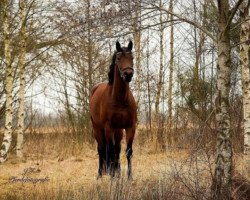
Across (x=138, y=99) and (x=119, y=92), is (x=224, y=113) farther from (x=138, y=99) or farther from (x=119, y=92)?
(x=138, y=99)

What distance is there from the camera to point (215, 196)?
4.62 m

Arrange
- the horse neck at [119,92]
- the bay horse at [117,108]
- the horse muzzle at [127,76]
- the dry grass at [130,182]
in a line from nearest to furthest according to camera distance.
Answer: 1. the dry grass at [130,182]
2. the horse muzzle at [127,76]
3. the bay horse at [117,108]
4. the horse neck at [119,92]

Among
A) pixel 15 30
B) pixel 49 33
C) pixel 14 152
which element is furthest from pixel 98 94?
pixel 14 152

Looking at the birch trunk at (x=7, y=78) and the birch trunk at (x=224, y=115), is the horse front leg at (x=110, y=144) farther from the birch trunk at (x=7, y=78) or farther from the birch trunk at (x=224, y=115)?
the birch trunk at (x=7, y=78)

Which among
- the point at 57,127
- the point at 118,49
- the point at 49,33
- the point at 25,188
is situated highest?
the point at 49,33

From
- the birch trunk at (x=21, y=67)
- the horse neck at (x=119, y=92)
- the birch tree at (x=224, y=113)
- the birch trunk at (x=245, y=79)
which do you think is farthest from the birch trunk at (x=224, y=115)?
the birch trunk at (x=21, y=67)

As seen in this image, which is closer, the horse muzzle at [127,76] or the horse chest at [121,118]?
the horse muzzle at [127,76]

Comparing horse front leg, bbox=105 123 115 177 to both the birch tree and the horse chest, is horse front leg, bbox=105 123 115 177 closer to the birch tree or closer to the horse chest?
the horse chest

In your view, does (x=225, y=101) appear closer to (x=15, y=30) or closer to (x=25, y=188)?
(x=25, y=188)

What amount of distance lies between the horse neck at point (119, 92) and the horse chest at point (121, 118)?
0.44ft

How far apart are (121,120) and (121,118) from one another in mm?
36

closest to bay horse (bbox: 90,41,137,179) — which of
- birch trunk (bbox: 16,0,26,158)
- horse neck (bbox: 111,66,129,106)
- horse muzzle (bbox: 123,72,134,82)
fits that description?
horse neck (bbox: 111,66,129,106)

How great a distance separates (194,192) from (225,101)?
1.04 metres

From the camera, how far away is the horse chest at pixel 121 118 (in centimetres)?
705
